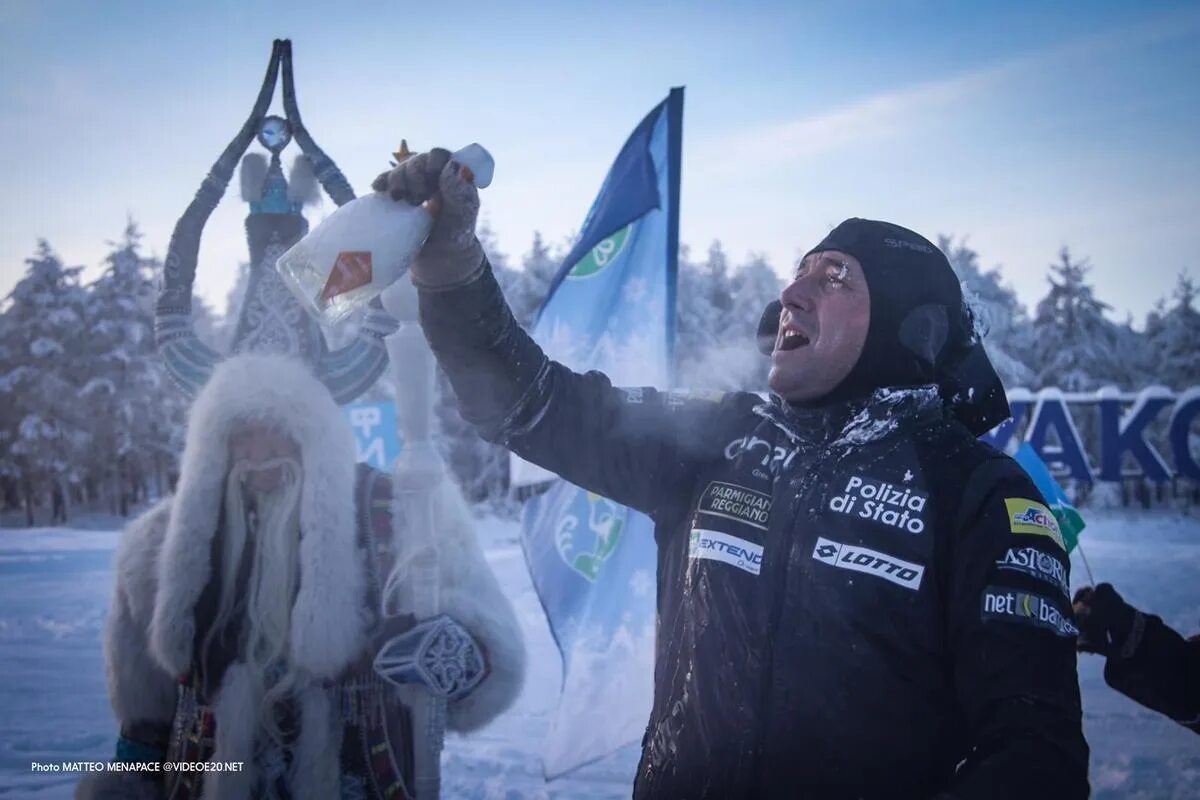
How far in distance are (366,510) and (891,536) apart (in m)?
2.17

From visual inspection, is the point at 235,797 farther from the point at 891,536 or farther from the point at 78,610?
the point at 78,610

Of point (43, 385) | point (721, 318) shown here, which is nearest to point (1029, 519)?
point (43, 385)

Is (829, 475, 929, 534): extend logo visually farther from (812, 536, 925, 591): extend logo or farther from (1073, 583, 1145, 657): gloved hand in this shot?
(1073, 583, 1145, 657): gloved hand

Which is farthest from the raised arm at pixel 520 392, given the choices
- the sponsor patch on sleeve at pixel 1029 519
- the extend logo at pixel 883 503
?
the sponsor patch on sleeve at pixel 1029 519

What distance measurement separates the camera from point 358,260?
162cm

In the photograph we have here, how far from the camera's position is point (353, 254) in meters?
1.61

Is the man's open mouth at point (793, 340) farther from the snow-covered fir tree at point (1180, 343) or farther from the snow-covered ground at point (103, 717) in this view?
the snow-covered fir tree at point (1180, 343)

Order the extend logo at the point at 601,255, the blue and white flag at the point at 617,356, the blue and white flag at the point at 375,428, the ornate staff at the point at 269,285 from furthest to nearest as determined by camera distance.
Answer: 1. the blue and white flag at the point at 375,428
2. the extend logo at the point at 601,255
3. the blue and white flag at the point at 617,356
4. the ornate staff at the point at 269,285

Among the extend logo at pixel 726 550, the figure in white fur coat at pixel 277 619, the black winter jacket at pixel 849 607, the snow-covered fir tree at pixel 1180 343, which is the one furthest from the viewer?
the snow-covered fir tree at pixel 1180 343

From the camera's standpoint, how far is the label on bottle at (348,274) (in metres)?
1.60

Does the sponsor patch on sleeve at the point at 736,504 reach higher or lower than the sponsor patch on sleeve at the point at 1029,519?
higher

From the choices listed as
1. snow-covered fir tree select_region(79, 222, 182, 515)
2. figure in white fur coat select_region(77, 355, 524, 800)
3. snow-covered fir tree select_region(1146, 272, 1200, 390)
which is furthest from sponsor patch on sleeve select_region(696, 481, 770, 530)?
snow-covered fir tree select_region(1146, 272, 1200, 390)

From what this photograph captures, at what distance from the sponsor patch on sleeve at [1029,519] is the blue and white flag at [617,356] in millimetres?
3584

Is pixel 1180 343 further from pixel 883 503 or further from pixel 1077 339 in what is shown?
pixel 883 503
